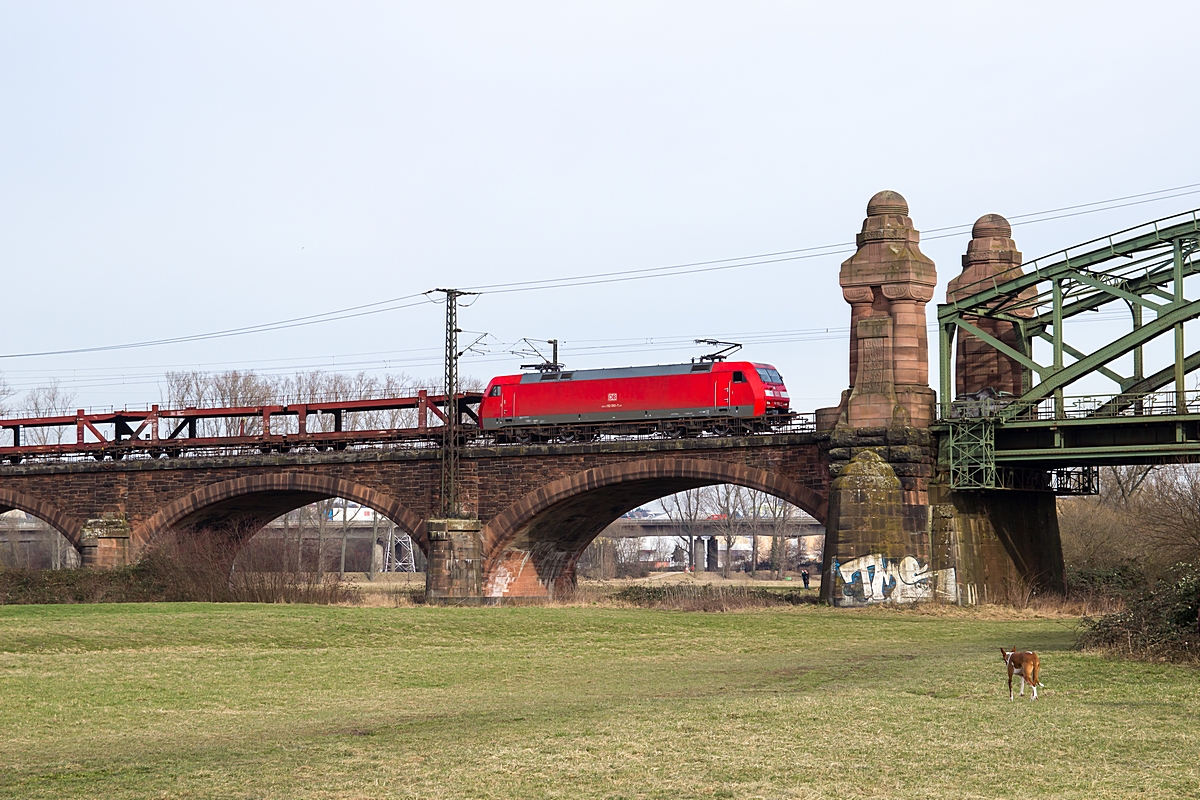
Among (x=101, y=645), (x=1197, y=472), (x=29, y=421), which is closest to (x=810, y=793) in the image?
(x=101, y=645)

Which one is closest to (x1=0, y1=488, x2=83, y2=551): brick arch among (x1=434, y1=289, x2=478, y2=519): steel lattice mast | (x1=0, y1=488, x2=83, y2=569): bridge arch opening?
(x1=0, y1=488, x2=83, y2=569): bridge arch opening

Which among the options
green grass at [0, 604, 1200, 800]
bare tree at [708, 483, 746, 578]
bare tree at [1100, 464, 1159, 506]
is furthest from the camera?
bare tree at [708, 483, 746, 578]

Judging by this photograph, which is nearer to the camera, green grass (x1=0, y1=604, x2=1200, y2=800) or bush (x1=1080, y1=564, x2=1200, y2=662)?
green grass (x1=0, y1=604, x2=1200, y2=800)

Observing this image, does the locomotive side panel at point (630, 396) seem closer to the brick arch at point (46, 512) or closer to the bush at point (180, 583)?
the bush at point (180, 583)

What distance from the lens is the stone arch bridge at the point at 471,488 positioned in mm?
46281

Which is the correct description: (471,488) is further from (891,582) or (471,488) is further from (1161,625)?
(1161,625)

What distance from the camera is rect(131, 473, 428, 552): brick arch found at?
2115 inches

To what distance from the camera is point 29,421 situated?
65375mm

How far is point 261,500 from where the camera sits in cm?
6041

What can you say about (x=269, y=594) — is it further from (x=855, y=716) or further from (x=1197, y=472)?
(x=1197, y=472)

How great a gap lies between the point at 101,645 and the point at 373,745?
15.3 metres

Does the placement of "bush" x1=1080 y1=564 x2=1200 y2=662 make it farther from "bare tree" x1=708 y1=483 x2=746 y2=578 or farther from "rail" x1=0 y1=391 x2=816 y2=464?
"bare tree" x1=708 y1=483 x2=746 y2=578

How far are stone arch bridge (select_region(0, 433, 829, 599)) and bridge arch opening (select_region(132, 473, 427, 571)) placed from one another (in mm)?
60

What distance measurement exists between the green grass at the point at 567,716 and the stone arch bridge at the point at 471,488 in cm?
1434
